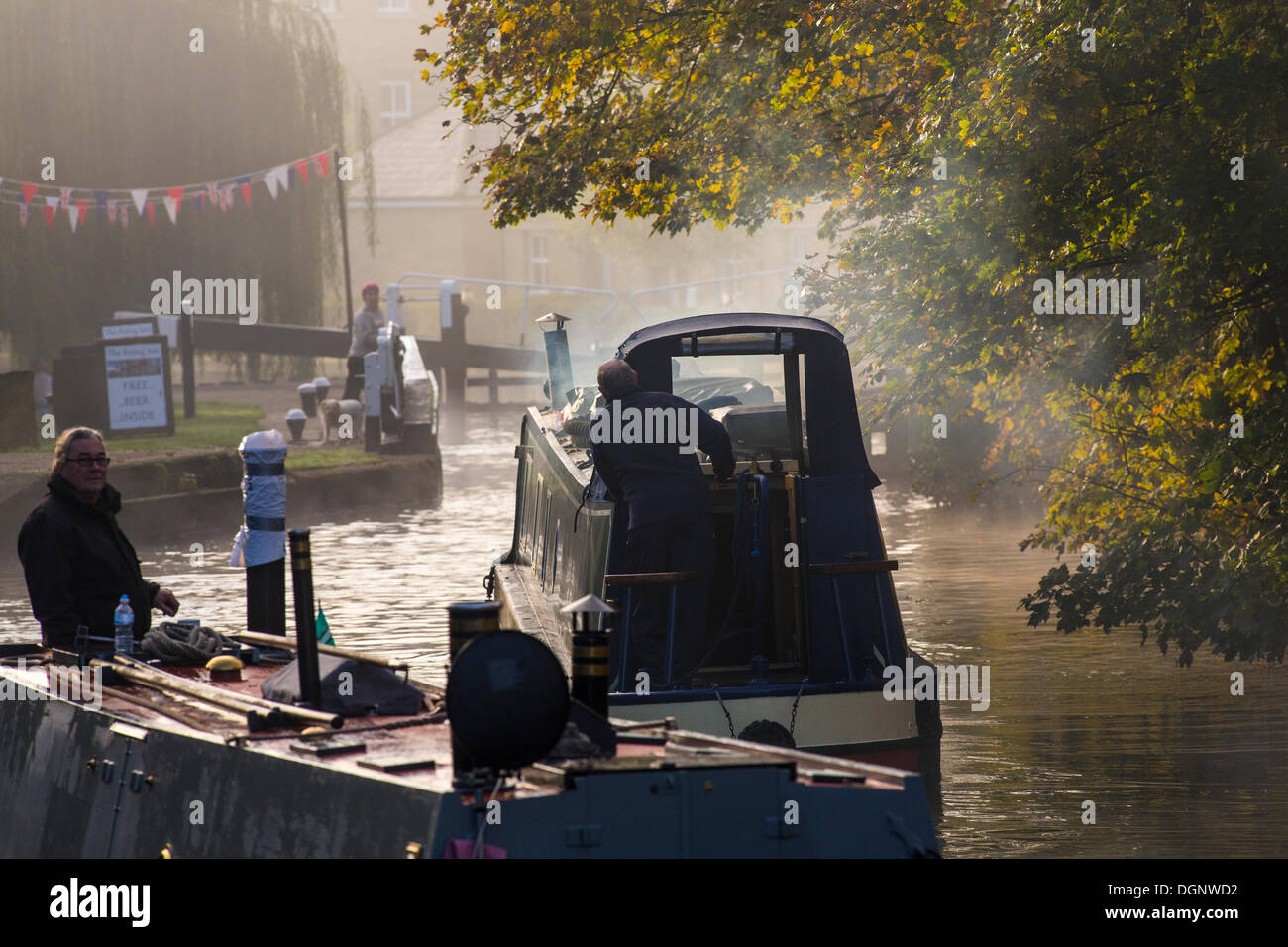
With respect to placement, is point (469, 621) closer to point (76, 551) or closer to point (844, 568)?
point (76, 551)

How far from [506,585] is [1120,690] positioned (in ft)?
15.9

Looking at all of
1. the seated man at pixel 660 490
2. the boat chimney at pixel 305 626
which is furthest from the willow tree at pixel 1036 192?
the boat chimney at pixel 305 626

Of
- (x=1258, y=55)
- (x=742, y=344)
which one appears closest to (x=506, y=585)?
(x=742, y=344)

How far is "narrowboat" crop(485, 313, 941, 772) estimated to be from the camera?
966 cm

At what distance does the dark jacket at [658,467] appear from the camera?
962 centimetres

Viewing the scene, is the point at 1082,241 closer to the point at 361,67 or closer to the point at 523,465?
the point at 523,465

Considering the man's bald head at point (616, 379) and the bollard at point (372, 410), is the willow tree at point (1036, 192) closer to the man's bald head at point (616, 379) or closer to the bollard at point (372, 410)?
the man's bald head at point (616, 379)

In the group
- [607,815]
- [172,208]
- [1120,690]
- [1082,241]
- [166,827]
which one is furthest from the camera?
[172,208]

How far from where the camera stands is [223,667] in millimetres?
8375

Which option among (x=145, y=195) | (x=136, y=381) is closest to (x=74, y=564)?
(x=136, y=381)

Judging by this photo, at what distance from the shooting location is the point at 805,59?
15.0 meters

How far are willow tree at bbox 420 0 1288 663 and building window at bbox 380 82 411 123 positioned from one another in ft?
201

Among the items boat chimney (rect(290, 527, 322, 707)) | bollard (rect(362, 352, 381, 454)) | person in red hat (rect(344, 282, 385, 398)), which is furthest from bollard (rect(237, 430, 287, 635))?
person in red hat (rect(344, 282, 385, 398))

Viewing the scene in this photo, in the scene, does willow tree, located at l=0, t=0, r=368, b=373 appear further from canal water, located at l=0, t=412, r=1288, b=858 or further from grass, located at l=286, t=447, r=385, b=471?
canal water, located at l=0, t=412, r=1288, b=858
